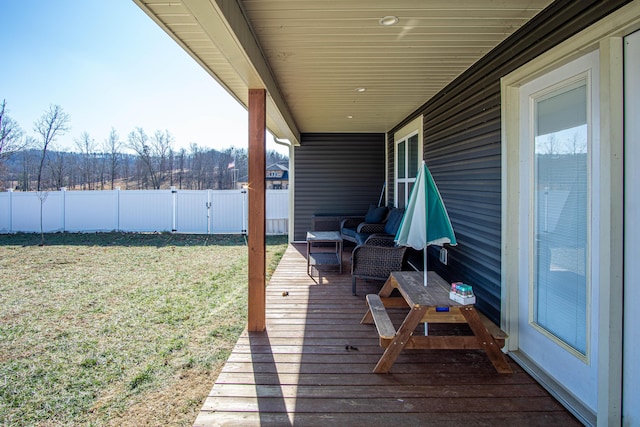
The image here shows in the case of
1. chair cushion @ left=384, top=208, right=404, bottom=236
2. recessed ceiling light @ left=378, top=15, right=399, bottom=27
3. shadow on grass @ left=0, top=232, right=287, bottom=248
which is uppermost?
recessed ceiling light @ left=378, top=15, right=399, bottom=27

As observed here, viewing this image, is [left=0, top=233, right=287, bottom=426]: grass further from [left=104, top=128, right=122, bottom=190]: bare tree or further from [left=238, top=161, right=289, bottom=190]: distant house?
[left=104, top=128, right=122, bottom=190]: bare tree

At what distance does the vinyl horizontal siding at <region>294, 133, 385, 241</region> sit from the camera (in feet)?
25.7

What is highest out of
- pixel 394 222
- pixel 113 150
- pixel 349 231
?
pixel 113 150

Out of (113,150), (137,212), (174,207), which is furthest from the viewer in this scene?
(113,150)

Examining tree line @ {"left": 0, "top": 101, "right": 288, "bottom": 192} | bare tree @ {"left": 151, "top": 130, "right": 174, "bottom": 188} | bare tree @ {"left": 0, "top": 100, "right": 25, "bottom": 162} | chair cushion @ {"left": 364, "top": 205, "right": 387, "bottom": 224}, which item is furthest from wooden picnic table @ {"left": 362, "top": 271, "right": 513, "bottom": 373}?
bare tree @ {"left": 151, "top": 130, "right": 174, "bottom": 188}

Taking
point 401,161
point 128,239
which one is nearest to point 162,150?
point 128,239

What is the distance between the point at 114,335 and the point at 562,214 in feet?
12.2

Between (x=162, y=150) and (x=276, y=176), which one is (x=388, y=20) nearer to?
(x=276, y=176)

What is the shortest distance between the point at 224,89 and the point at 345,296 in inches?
109

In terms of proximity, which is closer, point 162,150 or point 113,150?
point 113,150

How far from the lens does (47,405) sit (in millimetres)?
2119

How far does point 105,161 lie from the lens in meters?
19.4

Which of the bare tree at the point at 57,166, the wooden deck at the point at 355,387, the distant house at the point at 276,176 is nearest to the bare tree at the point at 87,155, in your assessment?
the bare tree at the point at 57,166

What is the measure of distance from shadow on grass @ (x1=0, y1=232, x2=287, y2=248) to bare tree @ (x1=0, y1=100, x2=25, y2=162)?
207 inches
